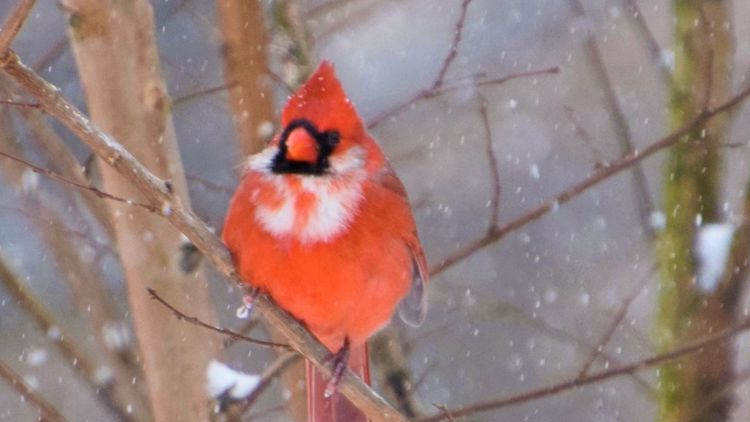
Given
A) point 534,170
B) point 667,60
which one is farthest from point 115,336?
point 534,170

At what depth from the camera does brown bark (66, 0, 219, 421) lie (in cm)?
271

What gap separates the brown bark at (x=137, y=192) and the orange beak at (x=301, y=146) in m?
0.41

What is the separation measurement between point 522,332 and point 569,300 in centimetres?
42

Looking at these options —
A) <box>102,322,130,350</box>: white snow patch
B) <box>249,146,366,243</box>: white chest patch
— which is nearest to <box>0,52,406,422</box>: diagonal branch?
<box>249,146,366,243</box>: white chest patch

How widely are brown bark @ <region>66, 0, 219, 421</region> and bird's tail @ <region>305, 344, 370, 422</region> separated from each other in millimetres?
310

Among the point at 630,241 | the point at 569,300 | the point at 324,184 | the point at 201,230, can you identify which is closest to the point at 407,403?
the point at 324,184

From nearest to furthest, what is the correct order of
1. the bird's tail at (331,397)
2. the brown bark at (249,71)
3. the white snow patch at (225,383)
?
the white snow patch at (225,383), the bird's tail at (331,397), the brown bark at (249,71)

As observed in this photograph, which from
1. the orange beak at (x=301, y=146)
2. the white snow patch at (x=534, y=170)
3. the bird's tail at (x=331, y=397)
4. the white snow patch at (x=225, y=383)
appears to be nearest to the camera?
the orange beak at (x=301, y=146)

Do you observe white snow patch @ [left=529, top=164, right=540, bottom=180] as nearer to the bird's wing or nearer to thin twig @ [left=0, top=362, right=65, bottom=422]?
the bird's wing

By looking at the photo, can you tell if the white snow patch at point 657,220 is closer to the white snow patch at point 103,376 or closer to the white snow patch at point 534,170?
the white snow patch at point 103,376

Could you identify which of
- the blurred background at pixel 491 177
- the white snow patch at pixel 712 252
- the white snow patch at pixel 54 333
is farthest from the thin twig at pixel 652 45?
the blurred background at pixel 491 177

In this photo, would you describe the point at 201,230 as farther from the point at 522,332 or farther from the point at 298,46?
the point at 522,332

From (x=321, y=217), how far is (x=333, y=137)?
0.16m

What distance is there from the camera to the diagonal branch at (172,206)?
6.76 ft
